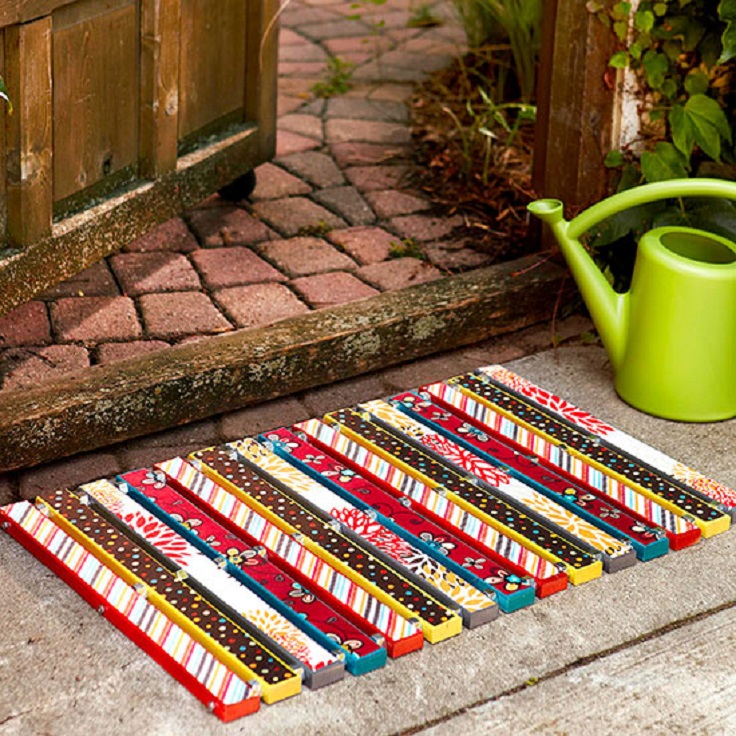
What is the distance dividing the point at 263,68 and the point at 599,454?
149 cm

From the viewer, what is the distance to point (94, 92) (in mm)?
3123

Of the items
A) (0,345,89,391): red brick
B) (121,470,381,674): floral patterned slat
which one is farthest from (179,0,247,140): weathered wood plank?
(121,470,381,674): floral patterned slat

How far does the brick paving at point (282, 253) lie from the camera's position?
331cm

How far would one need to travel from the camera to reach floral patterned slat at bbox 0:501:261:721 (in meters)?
2.24

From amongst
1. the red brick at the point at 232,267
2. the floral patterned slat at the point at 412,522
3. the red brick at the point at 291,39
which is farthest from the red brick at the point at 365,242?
the red brick at the point at 291,39

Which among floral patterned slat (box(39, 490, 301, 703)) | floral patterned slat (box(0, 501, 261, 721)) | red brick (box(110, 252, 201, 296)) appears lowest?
floral patterned slat (box(0, 501, 261, 721))

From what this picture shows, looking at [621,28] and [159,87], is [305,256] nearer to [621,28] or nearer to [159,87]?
[159,87]

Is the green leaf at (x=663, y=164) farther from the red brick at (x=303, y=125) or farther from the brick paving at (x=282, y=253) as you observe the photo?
the red brick at (x=303, y=125)

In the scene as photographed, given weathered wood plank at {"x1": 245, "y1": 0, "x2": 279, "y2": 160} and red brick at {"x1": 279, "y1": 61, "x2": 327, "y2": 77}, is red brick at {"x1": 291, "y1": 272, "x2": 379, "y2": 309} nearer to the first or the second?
weathered wood plank at {"x1": 245, "y1": 0, "x2": 279, "y2": 160}

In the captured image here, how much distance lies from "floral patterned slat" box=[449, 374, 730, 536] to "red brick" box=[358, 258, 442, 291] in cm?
45

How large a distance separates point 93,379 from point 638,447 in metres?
1.17

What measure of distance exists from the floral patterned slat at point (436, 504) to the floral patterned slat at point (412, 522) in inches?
0.7

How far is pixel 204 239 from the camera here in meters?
3.86

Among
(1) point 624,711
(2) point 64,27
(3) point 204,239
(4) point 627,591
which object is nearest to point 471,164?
(3) point 204,239
